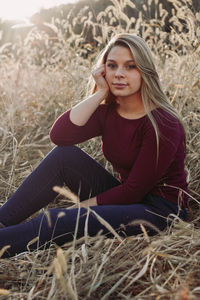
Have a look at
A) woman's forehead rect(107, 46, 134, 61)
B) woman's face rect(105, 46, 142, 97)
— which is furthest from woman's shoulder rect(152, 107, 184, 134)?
woman's forehead rect(107, 46, 134, 61)

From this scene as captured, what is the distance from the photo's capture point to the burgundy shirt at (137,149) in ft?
6.00

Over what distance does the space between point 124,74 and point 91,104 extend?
25 centimetres

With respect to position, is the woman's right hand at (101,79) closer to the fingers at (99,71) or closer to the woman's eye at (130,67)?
the fingers at (99,71)

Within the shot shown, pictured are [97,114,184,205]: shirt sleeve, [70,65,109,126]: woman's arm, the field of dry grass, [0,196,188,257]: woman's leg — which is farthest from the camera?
[70,65,109,126]: woman's arm

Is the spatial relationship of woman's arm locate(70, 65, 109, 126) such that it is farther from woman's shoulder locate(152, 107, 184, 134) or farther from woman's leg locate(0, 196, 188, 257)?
woman's leg locate(0, 196, 188, 257)

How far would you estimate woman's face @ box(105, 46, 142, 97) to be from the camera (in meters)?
1.94

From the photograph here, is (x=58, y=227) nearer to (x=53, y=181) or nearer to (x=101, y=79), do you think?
(x=53, y=181)

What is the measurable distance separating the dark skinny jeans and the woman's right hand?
0.35 m

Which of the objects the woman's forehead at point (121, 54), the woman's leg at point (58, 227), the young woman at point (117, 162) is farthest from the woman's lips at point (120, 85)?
the woman's leg at point (58, 227)

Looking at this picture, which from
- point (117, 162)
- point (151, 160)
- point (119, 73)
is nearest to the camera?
point (151, 160)

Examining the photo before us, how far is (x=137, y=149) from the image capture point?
1959 mm

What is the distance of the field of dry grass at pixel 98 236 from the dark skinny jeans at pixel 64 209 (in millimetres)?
64

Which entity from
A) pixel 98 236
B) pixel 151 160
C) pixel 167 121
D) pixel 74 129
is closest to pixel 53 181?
pixel 74 129

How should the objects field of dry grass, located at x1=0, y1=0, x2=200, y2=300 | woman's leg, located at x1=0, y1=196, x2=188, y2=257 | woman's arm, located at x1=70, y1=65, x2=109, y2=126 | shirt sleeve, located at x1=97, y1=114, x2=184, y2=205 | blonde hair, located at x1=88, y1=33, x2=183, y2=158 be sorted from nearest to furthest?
field of dry grass, located at x1=0, y1=0, x2=200, y2=300 → woman's leg, located at x1=0, y1=196, x2=188, y2=257 → shirt sleeve, located at x1=97, y1=114, x2=184, y2=205 → blonde hair, located at x1=88, y1=33, x2=183, y2=158 → woman's arm, located at x1=70, y1=65, x2=109, y2=126
